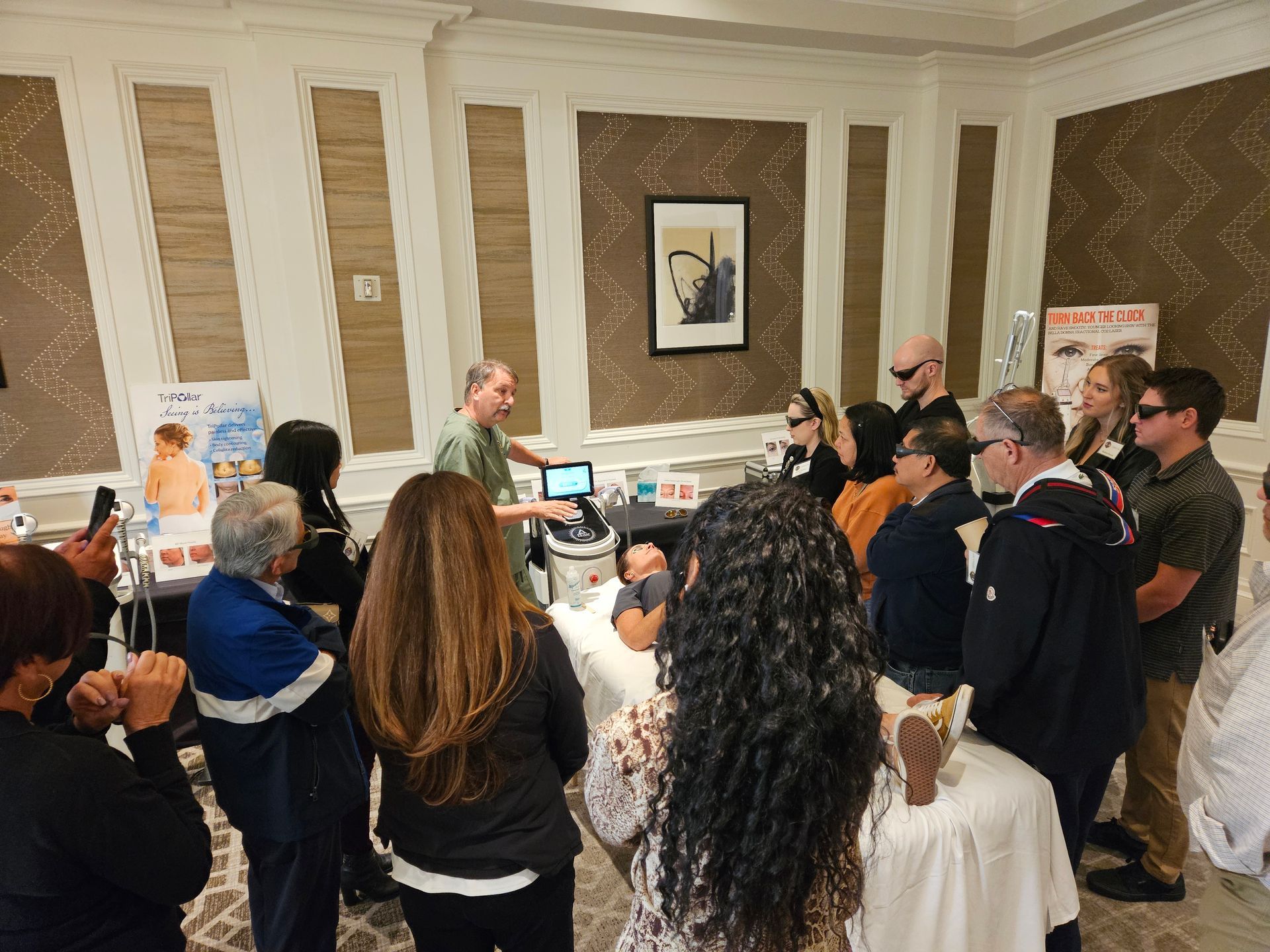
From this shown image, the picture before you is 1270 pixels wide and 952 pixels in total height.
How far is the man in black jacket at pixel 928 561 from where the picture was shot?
1.91m

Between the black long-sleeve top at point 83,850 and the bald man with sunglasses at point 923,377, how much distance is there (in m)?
2.90

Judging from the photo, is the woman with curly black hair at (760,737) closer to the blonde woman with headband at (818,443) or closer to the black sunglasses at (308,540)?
the black sunglasses at (308,540)

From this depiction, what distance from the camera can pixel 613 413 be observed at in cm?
446

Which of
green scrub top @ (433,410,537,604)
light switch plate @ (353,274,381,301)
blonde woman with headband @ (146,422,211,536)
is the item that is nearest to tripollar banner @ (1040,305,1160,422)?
green scrub top @ (433,410,537,604)

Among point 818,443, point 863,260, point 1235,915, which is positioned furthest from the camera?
point 863,260

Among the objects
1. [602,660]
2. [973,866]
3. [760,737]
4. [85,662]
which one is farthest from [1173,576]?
[85,662]

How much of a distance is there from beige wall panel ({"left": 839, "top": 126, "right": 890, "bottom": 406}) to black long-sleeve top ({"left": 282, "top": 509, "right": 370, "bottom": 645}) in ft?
12.3

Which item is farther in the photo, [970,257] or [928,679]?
Answer: [970,257]

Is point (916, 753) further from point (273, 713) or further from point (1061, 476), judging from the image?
point (273, 713)

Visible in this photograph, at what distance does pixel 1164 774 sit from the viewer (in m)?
2.21

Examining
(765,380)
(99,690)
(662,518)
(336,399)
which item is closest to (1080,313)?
(765,380)

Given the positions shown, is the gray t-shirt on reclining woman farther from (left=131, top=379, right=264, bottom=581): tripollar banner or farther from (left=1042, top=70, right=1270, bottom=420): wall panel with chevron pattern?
(left=1042, top=70, right=1270, bottom=420): wall panel with chevron pattern

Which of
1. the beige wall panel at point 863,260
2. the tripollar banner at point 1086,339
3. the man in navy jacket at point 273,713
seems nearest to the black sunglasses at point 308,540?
the man in navy jacket at point 273,713

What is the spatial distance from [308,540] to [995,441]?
1674mm
